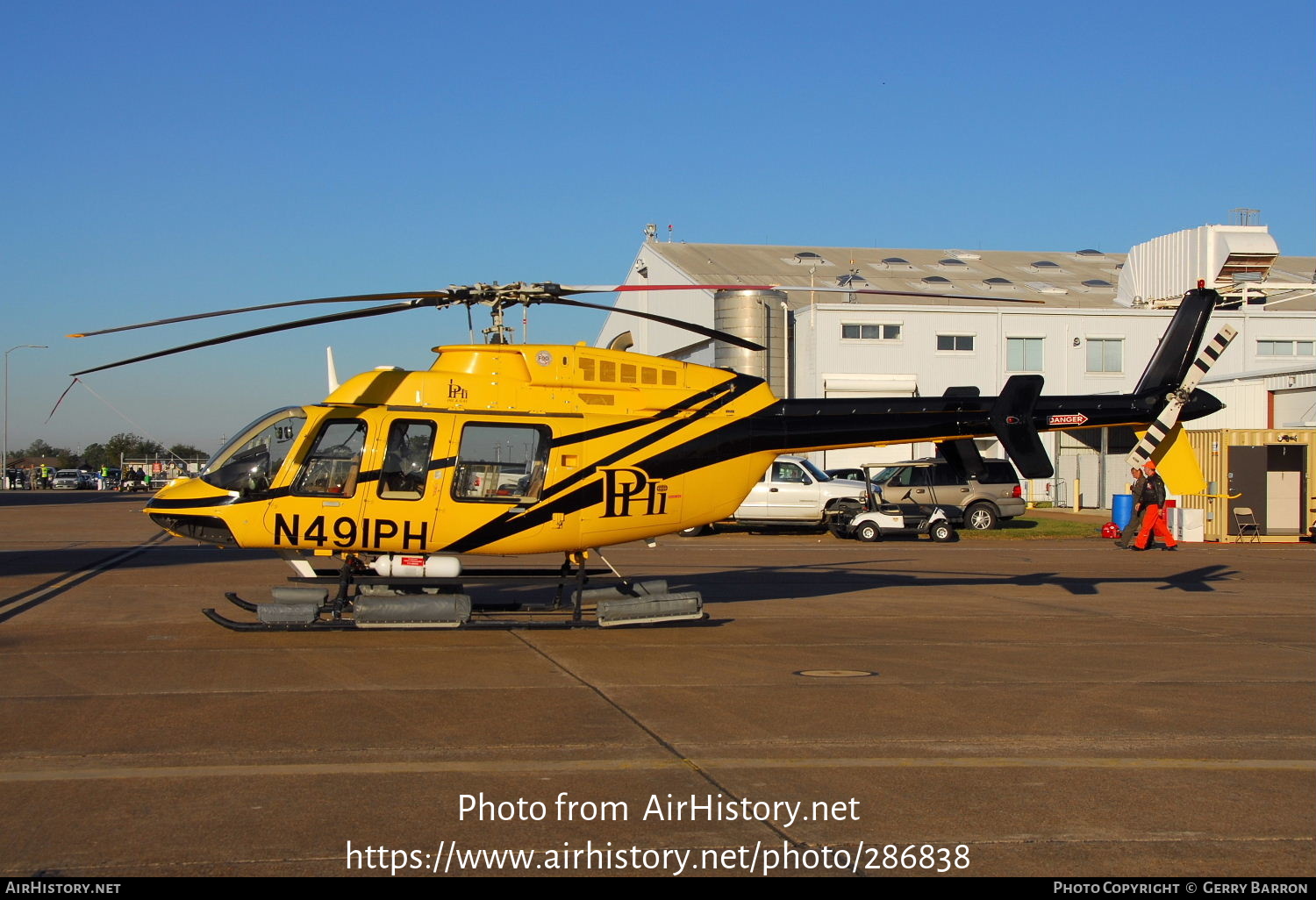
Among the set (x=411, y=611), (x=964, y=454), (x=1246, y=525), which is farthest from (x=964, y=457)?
(x=1246, y=525)

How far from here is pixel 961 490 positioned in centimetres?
3023

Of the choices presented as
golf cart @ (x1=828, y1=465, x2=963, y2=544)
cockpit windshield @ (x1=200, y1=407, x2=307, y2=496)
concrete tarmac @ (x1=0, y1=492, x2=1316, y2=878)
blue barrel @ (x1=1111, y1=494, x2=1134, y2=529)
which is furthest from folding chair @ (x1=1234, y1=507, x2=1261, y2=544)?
cockpit windshield @ (x1=200, y1=407, x2=307, y2=496)

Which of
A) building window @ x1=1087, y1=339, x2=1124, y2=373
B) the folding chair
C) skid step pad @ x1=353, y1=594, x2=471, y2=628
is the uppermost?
building window @ x1=1087, y1=339, x2=1124, y2=373

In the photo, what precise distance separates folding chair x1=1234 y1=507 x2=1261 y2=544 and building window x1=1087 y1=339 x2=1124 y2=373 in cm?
1530

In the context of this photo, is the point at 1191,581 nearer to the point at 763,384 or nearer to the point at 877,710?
the point at 763,384

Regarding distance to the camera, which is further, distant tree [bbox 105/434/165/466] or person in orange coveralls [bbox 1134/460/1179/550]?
distant tree [bbox 105/434/165/466]

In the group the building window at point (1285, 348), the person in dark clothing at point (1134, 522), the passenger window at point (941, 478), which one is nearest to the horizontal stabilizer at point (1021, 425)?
the person in dark clothing at point (1134, 522)

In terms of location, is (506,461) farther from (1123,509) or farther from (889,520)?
(1123,509)

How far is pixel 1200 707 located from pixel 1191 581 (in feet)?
34.0

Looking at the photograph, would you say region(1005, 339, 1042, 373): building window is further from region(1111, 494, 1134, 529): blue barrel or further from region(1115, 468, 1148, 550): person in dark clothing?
region(1115, 468, 1148, 550): person in dark clothing

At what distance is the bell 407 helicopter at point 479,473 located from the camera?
1177cm

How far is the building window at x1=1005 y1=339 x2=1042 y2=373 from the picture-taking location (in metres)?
42.3

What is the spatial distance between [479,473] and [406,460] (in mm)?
772
